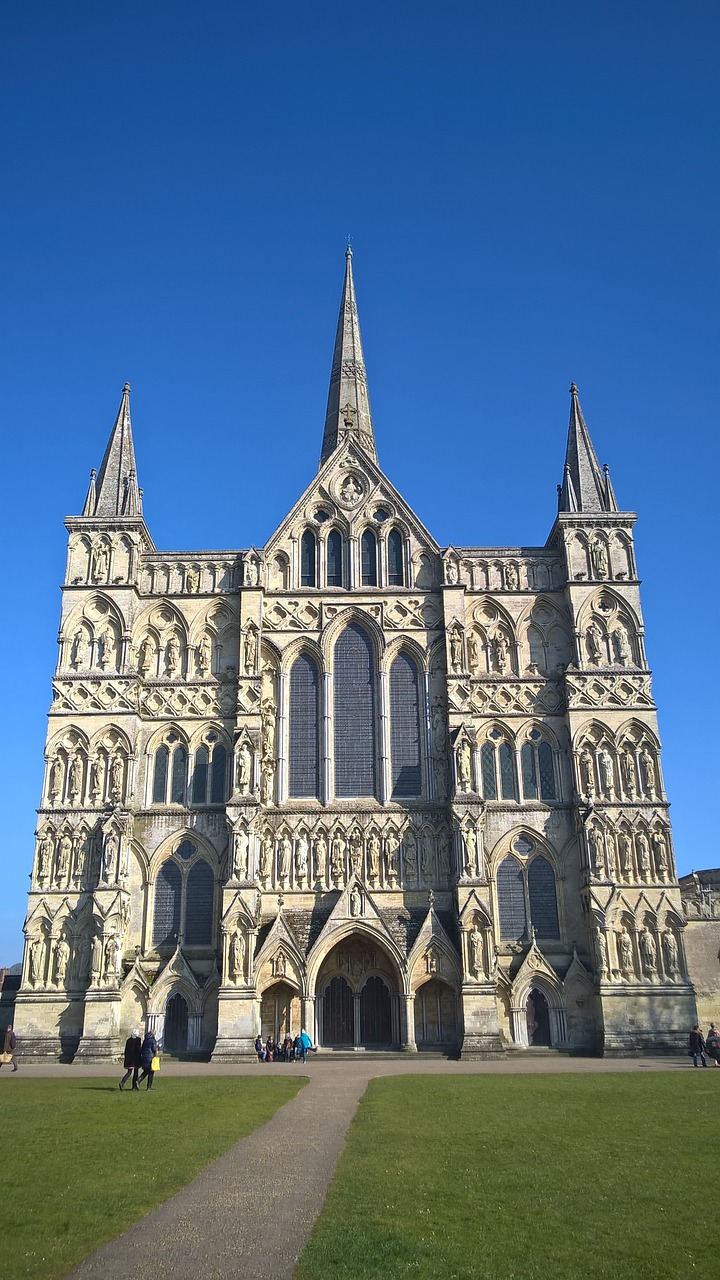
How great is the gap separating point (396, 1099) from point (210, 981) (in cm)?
1839

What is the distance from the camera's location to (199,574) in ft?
156

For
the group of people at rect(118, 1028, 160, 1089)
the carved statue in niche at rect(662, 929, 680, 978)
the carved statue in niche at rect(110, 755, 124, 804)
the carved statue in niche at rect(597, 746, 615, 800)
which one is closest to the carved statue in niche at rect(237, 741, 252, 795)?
the carved statue in niche at rect(110, 755, 124, 804)

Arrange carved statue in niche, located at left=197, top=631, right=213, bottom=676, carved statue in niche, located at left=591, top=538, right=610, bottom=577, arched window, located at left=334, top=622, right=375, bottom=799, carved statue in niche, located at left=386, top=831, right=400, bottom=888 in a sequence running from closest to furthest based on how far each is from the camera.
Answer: carved statue in niche, located at left=386, top=831, right=400, bottom=888, arched window, located at left=334, top=622, right=375, bottom=799, carved statue in niche, located at left=197, top=631, right=213, bottom=676, carved statue in niche, located at left=591, top=538, right=610, bottom=577

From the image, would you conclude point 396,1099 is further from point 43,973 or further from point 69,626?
point 69,626

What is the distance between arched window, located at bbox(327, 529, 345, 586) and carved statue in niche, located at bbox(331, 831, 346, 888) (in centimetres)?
1187

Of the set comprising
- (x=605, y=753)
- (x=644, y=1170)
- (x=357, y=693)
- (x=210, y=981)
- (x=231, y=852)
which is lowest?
(x=644, y=1170)

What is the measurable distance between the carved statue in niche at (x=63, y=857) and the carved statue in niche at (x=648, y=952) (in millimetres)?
23286

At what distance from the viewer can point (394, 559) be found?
48156mm

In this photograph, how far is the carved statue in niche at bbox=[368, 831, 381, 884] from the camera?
42344mm

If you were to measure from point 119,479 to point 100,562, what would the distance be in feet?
15.8

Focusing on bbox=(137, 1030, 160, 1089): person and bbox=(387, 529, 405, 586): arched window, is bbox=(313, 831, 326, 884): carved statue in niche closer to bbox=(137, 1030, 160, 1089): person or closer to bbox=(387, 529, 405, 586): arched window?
bbox=(387, 529, 405, 586): arched window

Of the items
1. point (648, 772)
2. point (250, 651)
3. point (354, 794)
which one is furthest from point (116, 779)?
point (648, 772)

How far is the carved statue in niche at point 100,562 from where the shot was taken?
4659 centimetres

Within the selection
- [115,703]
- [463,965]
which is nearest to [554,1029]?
[463,965]
